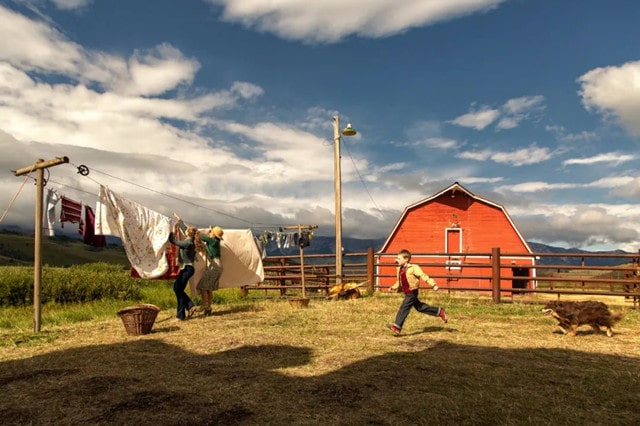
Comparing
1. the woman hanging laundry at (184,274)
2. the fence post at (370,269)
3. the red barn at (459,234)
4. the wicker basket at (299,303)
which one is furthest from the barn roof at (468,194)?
the woman hanging laundry at (184,274)

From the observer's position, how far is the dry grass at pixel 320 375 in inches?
178

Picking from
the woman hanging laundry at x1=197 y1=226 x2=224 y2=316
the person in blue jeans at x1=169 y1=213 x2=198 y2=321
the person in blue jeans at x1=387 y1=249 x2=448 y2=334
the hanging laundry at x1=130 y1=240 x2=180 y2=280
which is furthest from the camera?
the woman hanging laundry at x1=197 y1=226 x2=224 y2=316

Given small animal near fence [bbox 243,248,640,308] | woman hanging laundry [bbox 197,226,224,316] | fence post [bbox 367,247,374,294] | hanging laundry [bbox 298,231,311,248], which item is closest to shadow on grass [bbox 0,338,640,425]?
woman hanging laundry [bbox 197,226,224,316]

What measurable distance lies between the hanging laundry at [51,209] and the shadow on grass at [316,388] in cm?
353

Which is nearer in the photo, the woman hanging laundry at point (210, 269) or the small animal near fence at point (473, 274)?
the woman hanging laundry at point (210, 269)

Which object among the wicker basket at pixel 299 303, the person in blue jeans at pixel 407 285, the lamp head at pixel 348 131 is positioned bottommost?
the wicker basket at pixel 299 303

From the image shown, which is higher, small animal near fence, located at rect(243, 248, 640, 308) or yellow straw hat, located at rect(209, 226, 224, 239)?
yellow straw hat, located at rect(209, 226, 224, 239)

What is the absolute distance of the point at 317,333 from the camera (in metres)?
8.71

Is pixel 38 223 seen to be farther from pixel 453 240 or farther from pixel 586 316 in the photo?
pixel 453 240

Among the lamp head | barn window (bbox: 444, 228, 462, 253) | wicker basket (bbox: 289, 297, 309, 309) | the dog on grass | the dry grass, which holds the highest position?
the lamp head

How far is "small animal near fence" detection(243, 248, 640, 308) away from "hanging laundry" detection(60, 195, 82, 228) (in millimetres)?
6716

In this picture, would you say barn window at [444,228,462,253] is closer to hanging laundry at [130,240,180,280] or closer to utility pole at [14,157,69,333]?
hanging laundry at [130,240,180,280]

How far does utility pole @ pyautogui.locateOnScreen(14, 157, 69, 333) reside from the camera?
29.9 ft

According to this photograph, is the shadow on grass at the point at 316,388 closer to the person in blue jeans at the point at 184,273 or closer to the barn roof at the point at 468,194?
the person in blue jeans at the point at 184,273
